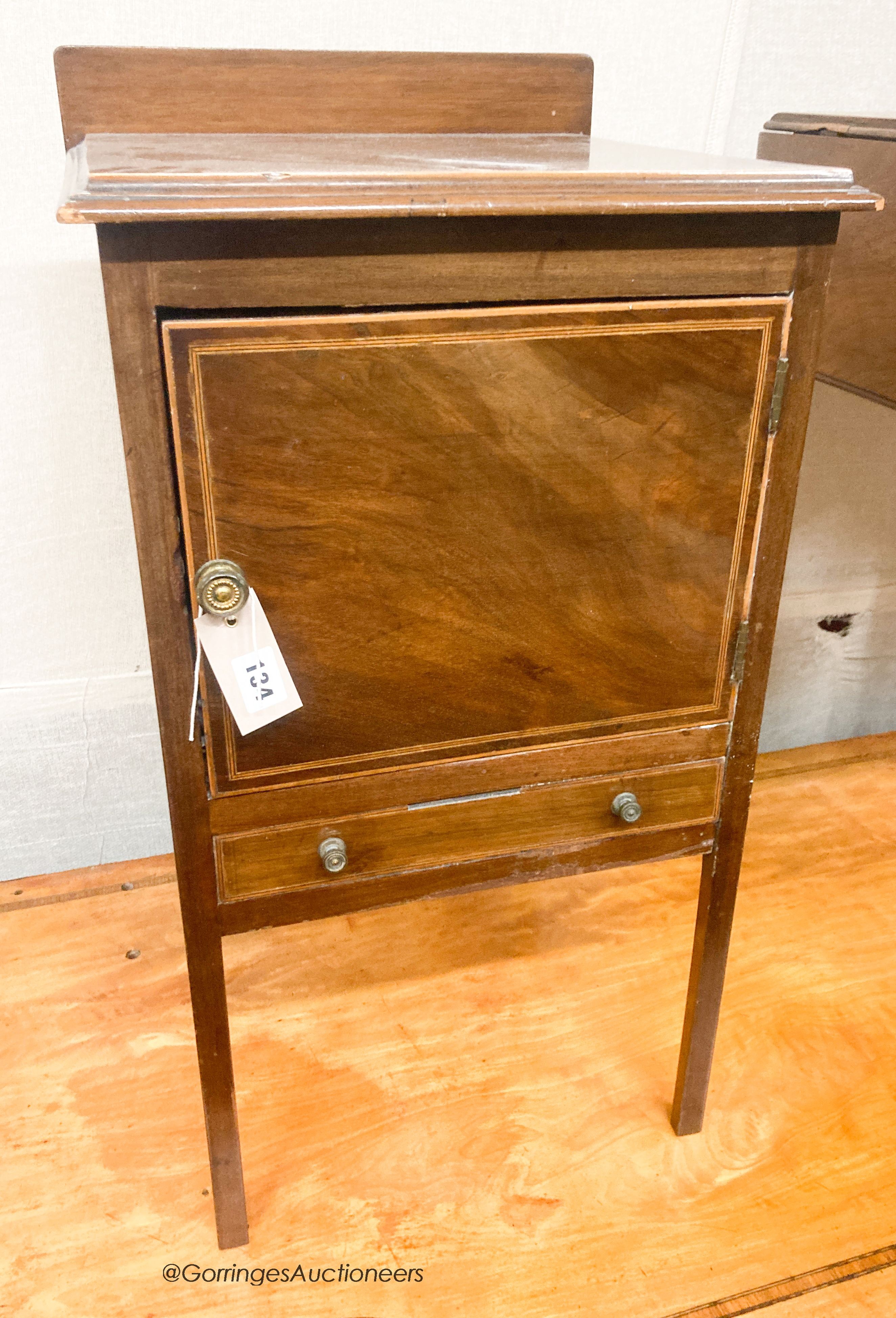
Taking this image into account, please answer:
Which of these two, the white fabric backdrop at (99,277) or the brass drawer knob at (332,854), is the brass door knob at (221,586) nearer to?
the brass drawer knob at (332,854)

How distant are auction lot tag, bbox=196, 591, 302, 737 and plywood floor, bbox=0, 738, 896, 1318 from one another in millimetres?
573

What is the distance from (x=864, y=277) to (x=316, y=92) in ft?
2.02

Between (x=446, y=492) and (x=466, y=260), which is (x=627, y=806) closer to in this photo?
(x=446, y=492)

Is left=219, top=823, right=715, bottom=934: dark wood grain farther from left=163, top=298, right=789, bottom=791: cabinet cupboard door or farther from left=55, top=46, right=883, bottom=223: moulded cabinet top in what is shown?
left=55, top=46, right=883, bottom=223: moulded cabinet top

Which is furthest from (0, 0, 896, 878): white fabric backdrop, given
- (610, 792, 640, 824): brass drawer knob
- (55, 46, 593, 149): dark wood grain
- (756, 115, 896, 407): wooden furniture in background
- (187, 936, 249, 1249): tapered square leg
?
(610, 792, 640, 824): brass drawer knob

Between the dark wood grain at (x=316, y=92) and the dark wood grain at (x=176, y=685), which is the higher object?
the dark wood grain at (x=316, y=92)

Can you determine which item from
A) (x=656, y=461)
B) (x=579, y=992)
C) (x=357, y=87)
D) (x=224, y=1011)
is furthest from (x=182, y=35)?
(x=579, y=992)

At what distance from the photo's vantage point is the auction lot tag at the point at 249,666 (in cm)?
81

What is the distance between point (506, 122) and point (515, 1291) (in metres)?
1.22

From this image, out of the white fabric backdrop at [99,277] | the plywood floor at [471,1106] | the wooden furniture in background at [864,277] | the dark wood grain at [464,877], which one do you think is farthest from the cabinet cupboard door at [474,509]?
the white fabric backdrop at [99,277]

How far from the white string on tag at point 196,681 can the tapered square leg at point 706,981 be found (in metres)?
0.53

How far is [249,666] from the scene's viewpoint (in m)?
0.82

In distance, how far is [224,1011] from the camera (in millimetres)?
973

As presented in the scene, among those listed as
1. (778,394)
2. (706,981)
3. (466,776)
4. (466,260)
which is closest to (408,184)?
(466,260)
